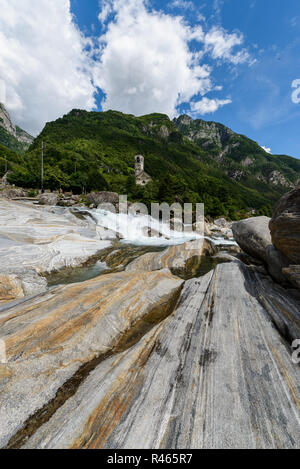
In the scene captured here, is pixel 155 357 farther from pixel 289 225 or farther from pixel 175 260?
A: pixel 175 260

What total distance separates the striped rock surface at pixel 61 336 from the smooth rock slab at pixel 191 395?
33cm

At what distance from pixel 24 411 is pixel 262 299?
19.6 ft

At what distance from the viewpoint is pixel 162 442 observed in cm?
216

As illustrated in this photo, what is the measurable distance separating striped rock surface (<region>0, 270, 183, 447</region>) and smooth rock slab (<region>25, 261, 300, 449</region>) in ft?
1.09

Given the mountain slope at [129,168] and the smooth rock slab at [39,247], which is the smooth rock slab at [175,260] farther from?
the mountain slope at [129,168]

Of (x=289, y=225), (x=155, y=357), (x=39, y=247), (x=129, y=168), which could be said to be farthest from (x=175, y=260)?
(x=129, y=168)

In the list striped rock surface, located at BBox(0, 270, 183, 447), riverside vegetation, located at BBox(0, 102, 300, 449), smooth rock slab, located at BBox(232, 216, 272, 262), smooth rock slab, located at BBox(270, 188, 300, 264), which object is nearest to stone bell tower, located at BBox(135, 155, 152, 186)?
smooth rock slab, located at BBox(232, 216, 272, 262)

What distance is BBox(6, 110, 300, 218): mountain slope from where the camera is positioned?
45.0 meters

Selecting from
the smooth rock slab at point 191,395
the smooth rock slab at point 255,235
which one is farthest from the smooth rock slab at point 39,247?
the smooth rock slab at point 255,235

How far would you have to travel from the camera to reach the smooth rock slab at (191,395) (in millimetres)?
2195

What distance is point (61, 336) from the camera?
3658 mm

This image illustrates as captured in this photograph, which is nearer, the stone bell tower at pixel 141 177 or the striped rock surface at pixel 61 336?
the striped rock surface at pixel 61 336

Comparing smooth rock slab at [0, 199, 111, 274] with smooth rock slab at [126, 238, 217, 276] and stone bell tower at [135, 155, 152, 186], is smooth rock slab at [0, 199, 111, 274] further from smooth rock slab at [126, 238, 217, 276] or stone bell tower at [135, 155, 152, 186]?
stone bell tower at [135, 155, 152, 186]

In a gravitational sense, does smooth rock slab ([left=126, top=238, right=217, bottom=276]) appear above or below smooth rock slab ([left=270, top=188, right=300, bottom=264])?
below
